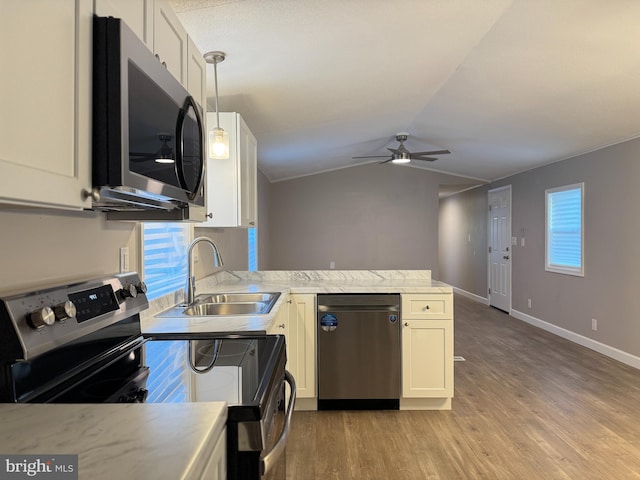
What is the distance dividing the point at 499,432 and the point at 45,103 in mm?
2950

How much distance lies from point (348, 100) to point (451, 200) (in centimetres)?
658

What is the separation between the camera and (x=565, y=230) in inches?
206

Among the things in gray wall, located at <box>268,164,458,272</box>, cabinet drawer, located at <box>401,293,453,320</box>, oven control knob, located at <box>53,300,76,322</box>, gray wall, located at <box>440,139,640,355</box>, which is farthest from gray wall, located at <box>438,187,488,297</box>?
oven control knob, located at <box>53,300,76,322</box>

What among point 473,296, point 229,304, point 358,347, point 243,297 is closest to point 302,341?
point 358,347

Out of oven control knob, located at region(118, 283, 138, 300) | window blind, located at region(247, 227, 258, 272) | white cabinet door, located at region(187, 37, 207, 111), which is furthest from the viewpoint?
window blind, located at region(247, 227, 258, 272)

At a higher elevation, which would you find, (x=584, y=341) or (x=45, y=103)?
(x=45, y=103)

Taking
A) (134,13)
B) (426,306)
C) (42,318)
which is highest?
(134,13)

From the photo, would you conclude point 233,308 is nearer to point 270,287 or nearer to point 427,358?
point 270,287

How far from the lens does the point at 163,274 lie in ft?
7.66

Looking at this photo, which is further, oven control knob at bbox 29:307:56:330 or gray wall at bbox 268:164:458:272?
gray wall at bbox 268:164:458:272

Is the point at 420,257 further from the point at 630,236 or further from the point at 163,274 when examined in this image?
the point at 163,274

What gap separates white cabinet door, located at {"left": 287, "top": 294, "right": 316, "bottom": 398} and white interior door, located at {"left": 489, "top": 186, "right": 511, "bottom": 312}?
4615 millimetres

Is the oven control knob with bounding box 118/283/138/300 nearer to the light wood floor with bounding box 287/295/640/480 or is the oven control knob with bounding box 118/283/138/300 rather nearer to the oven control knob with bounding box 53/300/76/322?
the oven control knob with bounding box 53/300/76/322

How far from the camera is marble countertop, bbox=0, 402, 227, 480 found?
680 millimetres
